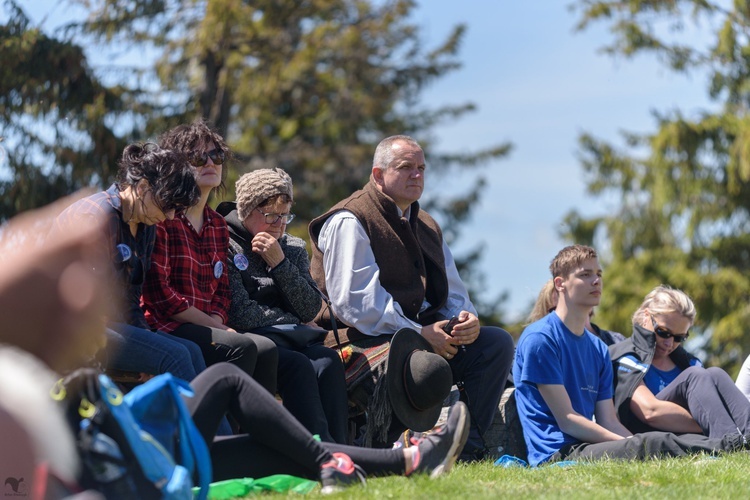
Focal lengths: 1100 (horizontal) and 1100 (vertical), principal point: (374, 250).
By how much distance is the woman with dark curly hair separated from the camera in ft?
17.6

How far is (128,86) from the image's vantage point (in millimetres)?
16797

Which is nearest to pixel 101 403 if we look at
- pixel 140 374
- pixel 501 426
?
pixel 140 374

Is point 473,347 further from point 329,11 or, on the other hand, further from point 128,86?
point 329,11

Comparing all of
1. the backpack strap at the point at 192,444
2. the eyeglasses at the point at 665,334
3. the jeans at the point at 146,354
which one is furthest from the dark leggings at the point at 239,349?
the eyeglasses at the point at 665,334

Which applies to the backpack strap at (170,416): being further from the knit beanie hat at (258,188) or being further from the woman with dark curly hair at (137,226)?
the knit beanie hat at (258,188)

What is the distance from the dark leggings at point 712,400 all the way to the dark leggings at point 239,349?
3.13 meters

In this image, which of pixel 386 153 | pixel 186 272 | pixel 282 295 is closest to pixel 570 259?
pixel 386 153

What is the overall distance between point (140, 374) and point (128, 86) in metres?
12.0

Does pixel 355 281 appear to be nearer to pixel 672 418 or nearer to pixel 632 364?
pixel 632 364

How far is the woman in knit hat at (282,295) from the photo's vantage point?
6.07m

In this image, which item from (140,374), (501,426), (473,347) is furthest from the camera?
(501,426)

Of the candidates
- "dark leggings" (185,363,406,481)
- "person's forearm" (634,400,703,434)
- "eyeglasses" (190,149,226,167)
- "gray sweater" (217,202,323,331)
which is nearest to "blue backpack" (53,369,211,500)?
"dark leggings" (185,363,406,481)

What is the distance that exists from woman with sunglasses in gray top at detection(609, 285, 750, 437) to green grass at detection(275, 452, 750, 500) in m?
0.70

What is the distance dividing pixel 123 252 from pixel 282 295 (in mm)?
1210
